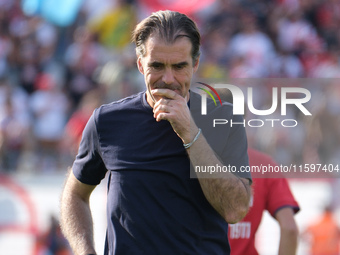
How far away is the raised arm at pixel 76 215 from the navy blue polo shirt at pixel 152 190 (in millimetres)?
142

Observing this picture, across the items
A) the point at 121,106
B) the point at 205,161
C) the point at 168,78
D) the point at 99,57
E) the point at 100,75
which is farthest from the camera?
the point at 99,57

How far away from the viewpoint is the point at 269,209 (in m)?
4.45

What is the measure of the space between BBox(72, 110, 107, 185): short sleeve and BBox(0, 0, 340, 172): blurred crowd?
6.13m

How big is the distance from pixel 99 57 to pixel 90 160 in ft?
29.4

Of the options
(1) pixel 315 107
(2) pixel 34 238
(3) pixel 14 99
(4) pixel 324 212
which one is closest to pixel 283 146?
(1) pixel 315 107

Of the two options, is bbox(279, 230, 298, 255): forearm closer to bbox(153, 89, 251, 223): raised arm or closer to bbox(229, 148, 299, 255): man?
bbox(229, 148, 299, 255): man

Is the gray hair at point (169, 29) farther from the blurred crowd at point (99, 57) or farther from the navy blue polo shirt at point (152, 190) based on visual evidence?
the blurred crowd at point (99, 57)

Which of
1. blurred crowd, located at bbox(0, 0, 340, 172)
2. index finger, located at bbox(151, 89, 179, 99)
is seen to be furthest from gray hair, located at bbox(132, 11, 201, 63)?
blurred crowd, located at bbox(0, 0, 340, 172)

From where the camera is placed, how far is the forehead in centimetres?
295

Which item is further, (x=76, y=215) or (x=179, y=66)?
(x=76, y=215)

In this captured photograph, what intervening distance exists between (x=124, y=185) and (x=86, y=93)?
8419mm

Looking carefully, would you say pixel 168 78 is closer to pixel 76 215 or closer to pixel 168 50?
pixel 168 50

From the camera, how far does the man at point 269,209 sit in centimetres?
429

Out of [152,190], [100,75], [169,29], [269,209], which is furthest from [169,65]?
[100,75]
